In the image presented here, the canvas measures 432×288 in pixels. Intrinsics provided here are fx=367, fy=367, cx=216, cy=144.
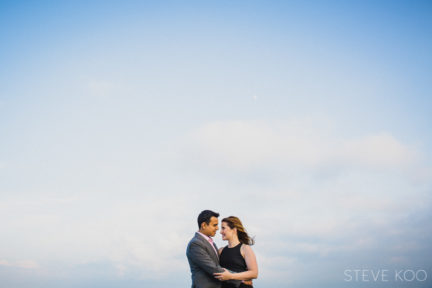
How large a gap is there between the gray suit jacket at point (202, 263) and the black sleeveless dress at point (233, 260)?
48 centimetres

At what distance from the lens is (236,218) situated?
10.7 meters

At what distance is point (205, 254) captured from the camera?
9.20 m

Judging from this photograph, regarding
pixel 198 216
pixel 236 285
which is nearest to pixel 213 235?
pixel 198 216

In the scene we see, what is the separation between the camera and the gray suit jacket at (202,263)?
29.8 feet

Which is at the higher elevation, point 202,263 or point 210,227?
point 210,227

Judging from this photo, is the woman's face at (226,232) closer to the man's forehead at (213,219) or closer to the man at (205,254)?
the man at (205,254)

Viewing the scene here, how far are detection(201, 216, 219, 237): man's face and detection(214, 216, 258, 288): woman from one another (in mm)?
853

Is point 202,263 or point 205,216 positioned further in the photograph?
point 205,216

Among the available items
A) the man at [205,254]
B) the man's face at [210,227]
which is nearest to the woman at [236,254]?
the man at [205,254]

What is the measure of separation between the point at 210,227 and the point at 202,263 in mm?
953

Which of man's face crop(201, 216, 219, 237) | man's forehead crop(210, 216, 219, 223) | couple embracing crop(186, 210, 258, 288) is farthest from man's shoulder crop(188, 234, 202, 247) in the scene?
man's forehead crop(210, 216, 219, 223)

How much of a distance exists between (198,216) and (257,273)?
2.19 metres

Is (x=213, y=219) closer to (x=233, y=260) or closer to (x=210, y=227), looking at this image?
(x=210, y=227)

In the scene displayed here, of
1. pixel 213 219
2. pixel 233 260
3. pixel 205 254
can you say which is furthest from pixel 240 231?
pixel 205 254
